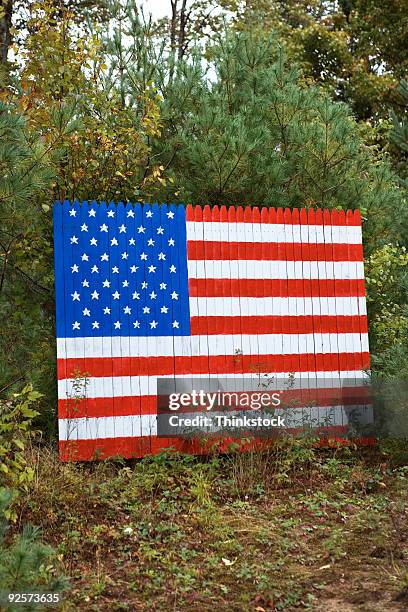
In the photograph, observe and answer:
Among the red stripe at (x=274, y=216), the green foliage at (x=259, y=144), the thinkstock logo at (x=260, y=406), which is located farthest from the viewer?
the green foliage at (x=259, y=144)

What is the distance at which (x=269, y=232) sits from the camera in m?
7.56

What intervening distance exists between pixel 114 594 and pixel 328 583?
1344mm

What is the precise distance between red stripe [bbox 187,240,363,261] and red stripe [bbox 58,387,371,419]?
1271mm

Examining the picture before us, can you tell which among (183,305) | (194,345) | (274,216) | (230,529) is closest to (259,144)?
(274,216)

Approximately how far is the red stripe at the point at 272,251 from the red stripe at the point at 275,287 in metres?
0.21

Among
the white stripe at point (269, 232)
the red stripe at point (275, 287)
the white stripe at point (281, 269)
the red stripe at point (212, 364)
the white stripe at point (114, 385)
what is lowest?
the white stripe at point (114, 385)

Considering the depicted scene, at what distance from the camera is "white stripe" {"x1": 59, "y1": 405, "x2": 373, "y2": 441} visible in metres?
6.75

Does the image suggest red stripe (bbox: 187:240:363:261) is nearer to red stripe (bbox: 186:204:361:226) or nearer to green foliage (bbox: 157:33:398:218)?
red stripe (bbox: 186:204:361:226)

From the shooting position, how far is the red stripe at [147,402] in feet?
22.2

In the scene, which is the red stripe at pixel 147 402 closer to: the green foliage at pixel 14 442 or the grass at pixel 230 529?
the grass at pixel 230 529

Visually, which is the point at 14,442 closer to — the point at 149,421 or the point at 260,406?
the point at 149,421

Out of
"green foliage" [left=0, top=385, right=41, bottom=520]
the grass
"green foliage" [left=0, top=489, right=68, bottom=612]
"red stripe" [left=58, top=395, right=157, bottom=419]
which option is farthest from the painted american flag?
"green foliage" [left=0, top=489, right=68, bottom=612]

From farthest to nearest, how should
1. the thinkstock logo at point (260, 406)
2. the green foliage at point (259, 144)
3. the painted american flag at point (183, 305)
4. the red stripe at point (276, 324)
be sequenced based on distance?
1. the green foliage at point (259, 144)
2. the red stripe at point (276, 324)
3. the thinkstock logo at point (260, 406)
4. the painted american flag at point (183, 305)

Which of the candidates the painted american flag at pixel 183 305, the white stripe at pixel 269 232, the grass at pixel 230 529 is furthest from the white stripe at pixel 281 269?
the grass at pixel 230 529
